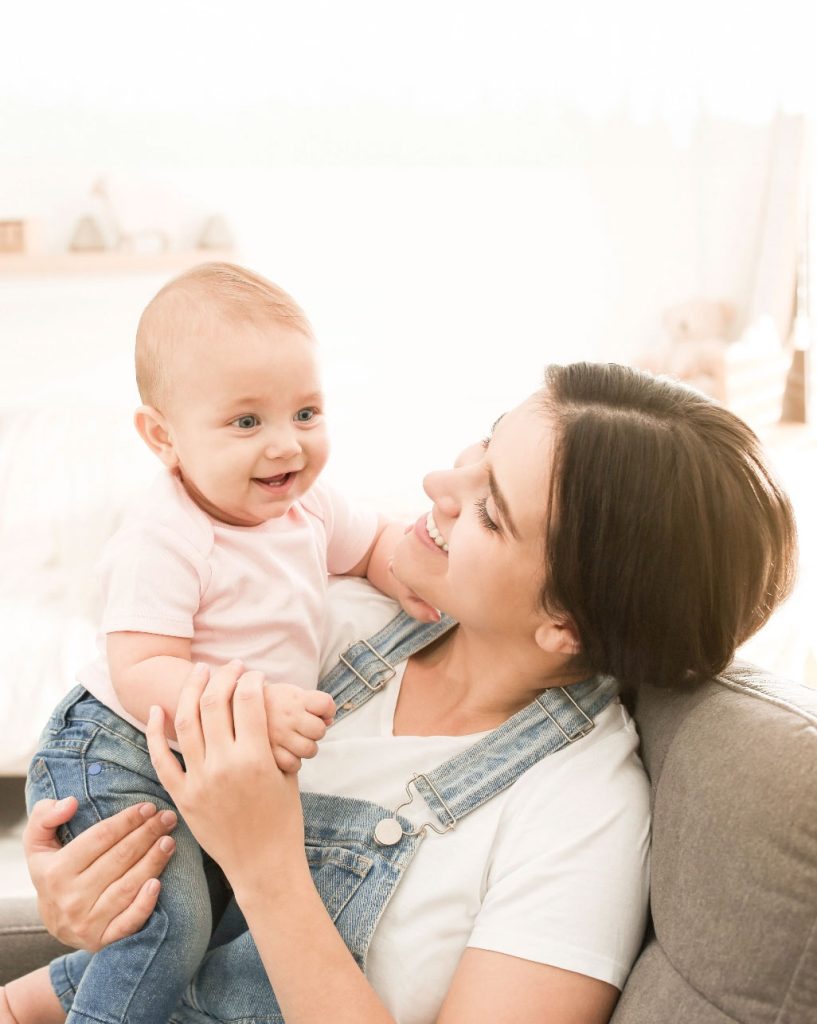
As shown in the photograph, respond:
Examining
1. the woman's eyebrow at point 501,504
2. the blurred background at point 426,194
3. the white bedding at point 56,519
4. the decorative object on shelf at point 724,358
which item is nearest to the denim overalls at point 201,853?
the woman's eyebrow at point 501,504

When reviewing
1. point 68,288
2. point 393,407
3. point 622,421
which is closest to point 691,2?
point 393,407

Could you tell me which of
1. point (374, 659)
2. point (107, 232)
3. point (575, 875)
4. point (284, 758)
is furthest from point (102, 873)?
point (107, 232)

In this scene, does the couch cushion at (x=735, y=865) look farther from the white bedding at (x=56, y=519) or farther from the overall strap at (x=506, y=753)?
the white bedding at (x=56, y=519)

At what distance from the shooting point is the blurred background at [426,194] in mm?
4168

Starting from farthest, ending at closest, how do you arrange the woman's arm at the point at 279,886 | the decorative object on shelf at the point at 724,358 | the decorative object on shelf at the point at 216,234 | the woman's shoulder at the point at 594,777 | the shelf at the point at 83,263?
the decorative object on shelf at the point at 724,358
the decorative object on shelf at the point at 216,234
the shelf at the point at 83,263
the woman's shoulder at the point at 594,777
the woman's arm at the point at 279,886

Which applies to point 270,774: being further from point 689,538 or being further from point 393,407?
point 393,407

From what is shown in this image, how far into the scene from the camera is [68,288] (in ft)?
14.0

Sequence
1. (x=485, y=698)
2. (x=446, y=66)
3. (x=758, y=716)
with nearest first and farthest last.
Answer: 1. (x=758, y=716)
2. (x=485, y=698)
3. (x=446, y=66)

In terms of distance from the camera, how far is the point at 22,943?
1.48m

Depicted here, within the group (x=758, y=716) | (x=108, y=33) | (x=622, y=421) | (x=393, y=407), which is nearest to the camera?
(x=758, y=716)

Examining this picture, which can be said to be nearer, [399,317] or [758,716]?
[758,716]

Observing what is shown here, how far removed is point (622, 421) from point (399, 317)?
3.64 meters

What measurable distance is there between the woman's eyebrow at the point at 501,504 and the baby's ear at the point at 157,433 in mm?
371

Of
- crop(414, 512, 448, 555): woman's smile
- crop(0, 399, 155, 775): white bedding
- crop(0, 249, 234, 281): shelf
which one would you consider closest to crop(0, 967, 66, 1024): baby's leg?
crop(414, 512, 448, 555): woman's smile
